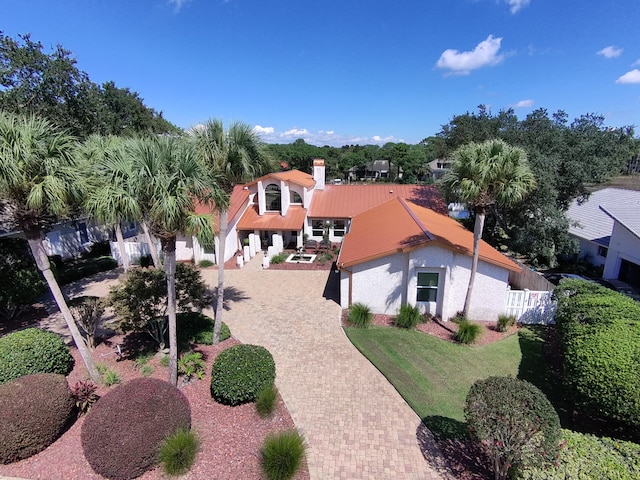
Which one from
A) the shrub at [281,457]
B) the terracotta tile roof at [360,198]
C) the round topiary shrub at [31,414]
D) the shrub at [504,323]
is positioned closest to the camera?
the shrub at [281,457]

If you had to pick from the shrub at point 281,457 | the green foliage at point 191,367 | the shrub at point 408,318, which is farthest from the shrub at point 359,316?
the shrub at point 281,457

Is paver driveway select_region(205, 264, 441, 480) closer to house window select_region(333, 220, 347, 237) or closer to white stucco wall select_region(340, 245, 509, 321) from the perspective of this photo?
white stucco wall select_region(340, 245, 509, 321)

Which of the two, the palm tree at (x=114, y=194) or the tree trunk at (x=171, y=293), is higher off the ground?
the palm tree at (x=114, y=194)

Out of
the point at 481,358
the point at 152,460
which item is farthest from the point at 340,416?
the point at 481,358

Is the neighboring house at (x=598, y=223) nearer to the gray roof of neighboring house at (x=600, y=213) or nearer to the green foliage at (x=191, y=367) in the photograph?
the gray roof of neighboring house at (x=600, y=213)

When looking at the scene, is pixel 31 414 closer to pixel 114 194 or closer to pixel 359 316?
pixel 114 194

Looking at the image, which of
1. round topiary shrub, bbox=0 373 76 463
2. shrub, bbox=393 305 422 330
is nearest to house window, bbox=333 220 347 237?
shrub, bbox=393 305 422 330
